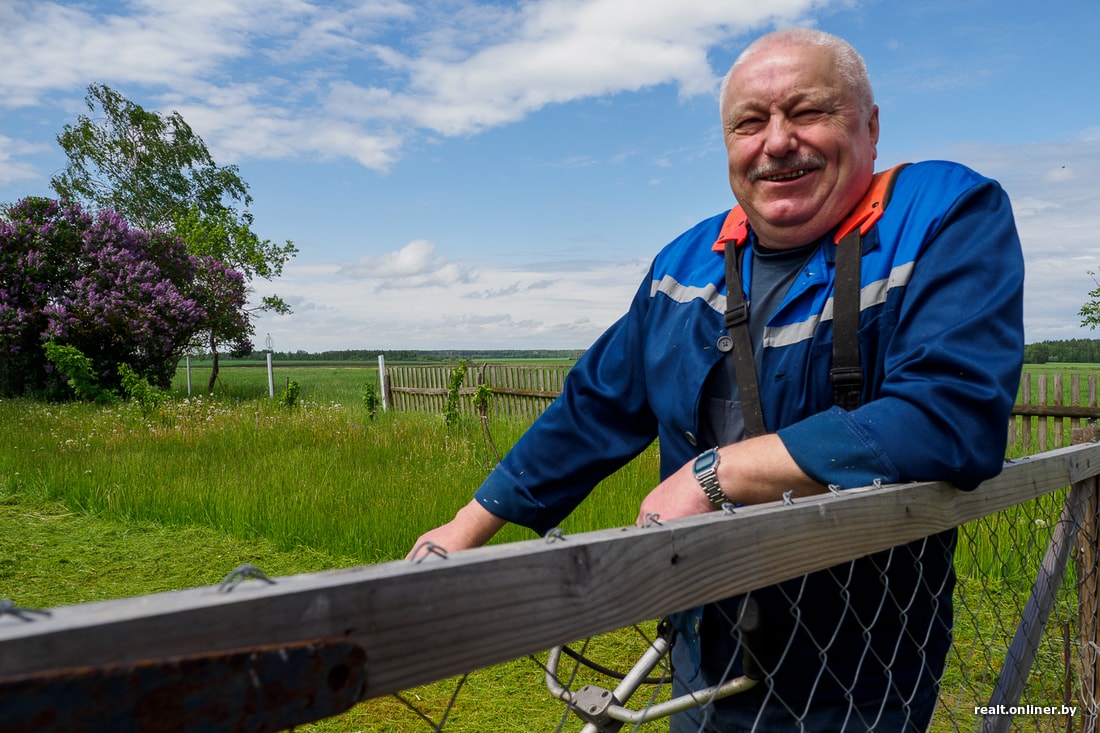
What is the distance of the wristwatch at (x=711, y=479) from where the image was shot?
1480 mm

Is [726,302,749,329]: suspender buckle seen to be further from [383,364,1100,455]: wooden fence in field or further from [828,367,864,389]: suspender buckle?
[383,364,1100,455]: wooden fence in field

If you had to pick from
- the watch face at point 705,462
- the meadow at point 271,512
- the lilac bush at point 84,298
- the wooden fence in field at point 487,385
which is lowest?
the meadow at point 271,512

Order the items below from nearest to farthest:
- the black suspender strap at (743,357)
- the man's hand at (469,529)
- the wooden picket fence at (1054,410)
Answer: the black suspender strap at (743,357), the man's hand at (469,529), the wooden picket fence at (1054,410)

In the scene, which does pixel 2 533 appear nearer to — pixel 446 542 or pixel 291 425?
pixel 291 425

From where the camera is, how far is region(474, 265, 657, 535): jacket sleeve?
210 centimetres

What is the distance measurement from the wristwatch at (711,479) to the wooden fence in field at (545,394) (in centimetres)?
638

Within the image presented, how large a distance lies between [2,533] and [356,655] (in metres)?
8.02

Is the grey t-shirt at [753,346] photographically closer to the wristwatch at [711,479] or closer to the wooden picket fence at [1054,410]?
the wristwatch at [711,479]

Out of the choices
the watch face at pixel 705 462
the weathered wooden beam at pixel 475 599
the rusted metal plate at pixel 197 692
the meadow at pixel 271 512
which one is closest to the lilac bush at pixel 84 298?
the meadow at pixel 271 512

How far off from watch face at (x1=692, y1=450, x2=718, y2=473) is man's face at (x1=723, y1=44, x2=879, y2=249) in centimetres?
63

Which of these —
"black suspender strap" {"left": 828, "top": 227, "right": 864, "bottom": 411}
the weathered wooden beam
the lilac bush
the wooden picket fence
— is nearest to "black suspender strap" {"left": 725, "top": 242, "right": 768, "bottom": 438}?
"black suspender strap" {"left": 828, "top": 227, "right": 864, "bottom": 411}

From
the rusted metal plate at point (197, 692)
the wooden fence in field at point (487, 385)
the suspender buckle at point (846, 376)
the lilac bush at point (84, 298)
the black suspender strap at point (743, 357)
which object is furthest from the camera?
the lilac bush at point (84, 298)

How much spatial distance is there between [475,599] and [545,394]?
14.5m

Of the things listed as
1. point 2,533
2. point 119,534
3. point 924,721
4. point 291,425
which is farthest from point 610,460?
point 291,425
